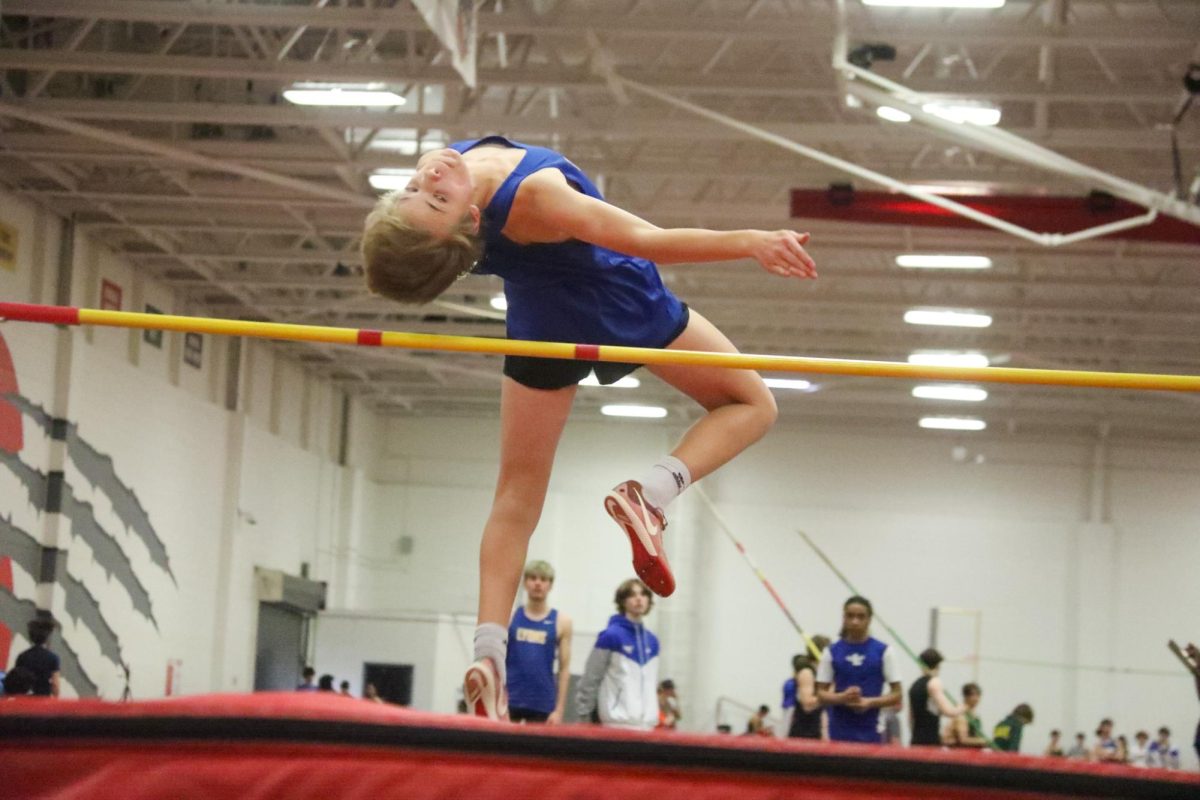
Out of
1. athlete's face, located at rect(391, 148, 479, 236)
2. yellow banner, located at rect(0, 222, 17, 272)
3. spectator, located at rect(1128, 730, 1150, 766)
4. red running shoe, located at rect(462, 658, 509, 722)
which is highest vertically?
yellow banner, located at rect(0, 222, 17, 272)

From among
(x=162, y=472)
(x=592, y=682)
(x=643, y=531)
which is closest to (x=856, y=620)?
(x=592, y=682)

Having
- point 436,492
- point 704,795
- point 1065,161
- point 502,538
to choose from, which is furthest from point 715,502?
point 704,795

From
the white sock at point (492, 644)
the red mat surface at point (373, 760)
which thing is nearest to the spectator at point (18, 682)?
the white sock at point (492, 644)

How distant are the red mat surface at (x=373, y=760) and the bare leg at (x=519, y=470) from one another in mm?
1521

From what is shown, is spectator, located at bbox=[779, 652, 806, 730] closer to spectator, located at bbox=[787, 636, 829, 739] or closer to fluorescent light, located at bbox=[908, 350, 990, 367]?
spectator, located at bbox=[787, 636, 829, 739]

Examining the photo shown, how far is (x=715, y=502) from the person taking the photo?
23.5 meters

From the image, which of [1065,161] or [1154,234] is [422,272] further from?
[1154,234]

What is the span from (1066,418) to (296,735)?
2177 cm

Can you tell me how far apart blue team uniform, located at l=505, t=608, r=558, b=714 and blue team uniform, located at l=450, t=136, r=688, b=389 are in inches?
145

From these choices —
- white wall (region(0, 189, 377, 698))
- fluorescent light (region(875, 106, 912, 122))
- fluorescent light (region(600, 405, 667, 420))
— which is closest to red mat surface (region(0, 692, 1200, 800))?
white wall (region(0, 189, 377, 698))

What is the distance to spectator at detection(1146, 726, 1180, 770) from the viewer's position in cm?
1983

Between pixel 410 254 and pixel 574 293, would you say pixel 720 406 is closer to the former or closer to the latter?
pixel 574 293

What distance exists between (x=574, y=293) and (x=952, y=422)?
19.9 meters

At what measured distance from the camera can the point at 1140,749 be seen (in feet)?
67.9
